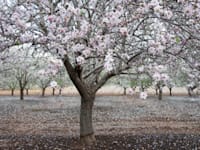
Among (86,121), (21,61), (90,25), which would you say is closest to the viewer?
(90,25)

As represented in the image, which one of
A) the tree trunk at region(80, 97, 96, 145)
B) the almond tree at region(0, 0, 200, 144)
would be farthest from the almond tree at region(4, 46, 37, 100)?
the tree trunk at region(80, 97, 96, 145)

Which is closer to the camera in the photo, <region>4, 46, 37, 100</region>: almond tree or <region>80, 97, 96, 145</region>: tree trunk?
<region>4, 46, 37, 100</region>: almond tree

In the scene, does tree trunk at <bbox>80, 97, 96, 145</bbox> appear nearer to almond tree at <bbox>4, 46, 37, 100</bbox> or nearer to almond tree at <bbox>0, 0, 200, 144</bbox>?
almond tree at <bbox>4, 46, 37, 100</bbox>

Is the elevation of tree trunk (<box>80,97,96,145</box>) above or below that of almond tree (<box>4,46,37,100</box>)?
below

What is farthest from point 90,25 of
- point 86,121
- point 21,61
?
point 21,61

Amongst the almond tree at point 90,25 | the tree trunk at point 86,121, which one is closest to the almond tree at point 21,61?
the almond tree at point 90,25

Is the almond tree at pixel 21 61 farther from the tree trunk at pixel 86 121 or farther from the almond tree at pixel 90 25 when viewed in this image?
the tree trunk at pixel 86 121

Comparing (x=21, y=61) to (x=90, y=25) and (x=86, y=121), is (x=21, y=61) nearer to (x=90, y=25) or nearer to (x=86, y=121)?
(x=86, y=121)

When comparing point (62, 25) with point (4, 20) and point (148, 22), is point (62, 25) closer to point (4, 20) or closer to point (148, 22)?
point (4, 20)

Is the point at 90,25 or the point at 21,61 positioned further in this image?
the point at 21,61

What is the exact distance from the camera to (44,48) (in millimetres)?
6594

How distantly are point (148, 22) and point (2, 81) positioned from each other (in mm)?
41289

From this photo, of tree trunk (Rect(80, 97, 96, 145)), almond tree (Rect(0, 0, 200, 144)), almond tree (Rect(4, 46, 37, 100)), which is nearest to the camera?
almond tree (Rect(0, 0, 200, 144))

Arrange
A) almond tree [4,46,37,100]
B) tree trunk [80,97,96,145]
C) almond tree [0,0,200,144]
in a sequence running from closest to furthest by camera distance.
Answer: almond tree [0,0,200,144], almond tree [4,46,37,100], tree trunk [80,97,96,145]
